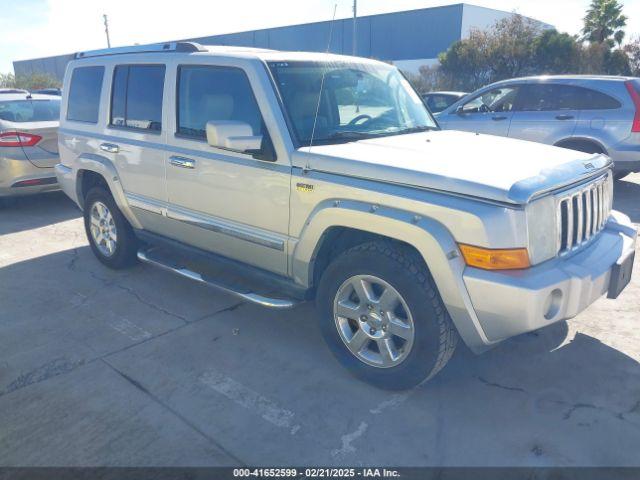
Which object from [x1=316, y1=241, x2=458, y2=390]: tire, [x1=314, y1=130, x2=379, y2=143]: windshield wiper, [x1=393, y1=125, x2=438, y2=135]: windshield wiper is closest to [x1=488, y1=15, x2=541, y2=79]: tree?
[x1=393, y1=125, x2=438, y2=135]: windshield wiper

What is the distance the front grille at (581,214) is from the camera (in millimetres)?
2984

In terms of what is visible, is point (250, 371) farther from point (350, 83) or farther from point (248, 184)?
point (350, 83)

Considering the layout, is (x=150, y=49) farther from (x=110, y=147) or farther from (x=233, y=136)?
(x=233, y=136)

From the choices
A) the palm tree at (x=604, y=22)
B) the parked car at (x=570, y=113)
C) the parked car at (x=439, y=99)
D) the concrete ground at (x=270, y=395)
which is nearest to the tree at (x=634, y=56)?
the palm tree at (x=604, y=22)

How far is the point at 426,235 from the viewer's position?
2820 mm

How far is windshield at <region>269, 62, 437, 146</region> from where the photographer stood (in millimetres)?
3641

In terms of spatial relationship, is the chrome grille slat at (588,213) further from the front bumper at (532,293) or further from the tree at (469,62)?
the tree at (469,62)

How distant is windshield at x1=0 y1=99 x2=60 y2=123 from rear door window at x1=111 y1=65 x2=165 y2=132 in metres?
A: 3.76

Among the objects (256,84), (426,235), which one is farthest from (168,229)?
(426,235)

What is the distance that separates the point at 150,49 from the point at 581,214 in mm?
3634

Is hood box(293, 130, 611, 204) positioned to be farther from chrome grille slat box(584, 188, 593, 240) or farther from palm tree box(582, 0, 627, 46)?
palm tree box(582, 0, 627, 46)

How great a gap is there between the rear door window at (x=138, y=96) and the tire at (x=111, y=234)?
0.82 metres

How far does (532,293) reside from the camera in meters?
2.60

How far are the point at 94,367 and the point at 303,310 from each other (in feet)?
5.51
